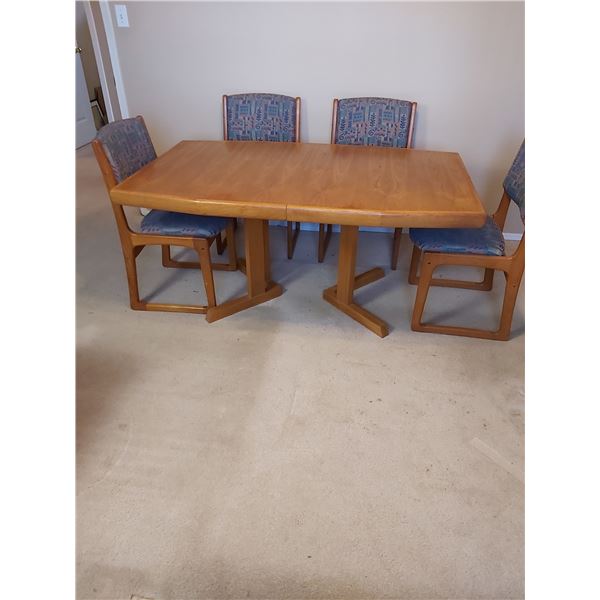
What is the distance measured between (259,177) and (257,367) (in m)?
0.77

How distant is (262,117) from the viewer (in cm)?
237

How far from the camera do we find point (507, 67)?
232cm

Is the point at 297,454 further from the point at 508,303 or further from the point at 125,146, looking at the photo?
the point at 125,146

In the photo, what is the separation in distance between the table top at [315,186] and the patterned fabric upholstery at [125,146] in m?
0.08

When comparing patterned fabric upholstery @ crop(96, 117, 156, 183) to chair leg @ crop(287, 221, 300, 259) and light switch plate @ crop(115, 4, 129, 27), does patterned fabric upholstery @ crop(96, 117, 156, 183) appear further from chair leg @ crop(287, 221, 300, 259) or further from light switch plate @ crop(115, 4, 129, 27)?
light switch plate @ crop(115, 4, 129, 27)

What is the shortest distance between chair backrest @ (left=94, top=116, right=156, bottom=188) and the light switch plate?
965 millimetres

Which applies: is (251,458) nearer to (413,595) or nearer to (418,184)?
(413,595)

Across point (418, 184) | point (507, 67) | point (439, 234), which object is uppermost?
point (507, 67)

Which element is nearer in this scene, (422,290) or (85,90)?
(422,290)

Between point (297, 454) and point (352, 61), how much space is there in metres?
2.12

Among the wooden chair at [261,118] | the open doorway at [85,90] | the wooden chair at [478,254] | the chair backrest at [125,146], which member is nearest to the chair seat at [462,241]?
the wooden chair at [478,254]

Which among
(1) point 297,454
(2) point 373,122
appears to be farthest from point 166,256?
(1) point 297,454

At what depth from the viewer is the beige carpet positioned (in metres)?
1.13
